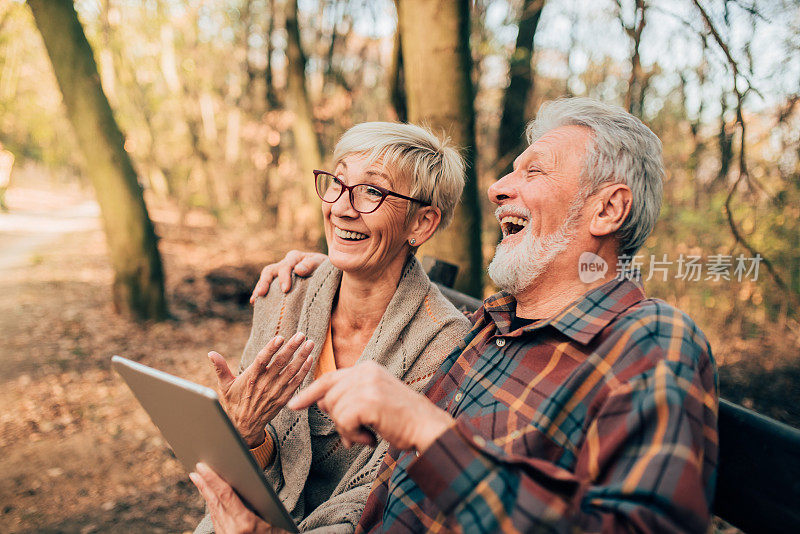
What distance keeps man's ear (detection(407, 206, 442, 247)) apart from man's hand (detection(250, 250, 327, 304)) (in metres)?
0.52

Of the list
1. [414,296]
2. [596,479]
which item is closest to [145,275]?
[414,296]

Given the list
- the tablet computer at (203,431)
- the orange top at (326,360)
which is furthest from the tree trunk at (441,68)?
the tablet computer at (203,431)

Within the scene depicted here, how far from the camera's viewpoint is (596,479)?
116cm

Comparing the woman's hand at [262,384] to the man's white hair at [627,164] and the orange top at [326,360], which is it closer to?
the orange top at [326,360]

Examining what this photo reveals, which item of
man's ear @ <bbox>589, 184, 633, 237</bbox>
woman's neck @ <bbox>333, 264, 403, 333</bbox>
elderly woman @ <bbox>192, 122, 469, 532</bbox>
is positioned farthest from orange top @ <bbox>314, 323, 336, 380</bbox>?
man's ear @ <bbox>589, 184, 633, 237</bbox>

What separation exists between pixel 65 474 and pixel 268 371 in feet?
9.73

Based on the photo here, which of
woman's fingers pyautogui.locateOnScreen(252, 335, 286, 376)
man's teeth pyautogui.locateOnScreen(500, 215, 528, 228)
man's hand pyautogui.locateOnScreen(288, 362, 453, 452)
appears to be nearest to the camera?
man's hand pyautogui.locateOnScreen(288, 362, 453, 452)

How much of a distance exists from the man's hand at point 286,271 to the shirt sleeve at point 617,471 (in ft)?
4.45

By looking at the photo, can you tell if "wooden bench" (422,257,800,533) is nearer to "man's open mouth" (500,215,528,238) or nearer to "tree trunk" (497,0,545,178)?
"man's open mouth" (500,215,528,238)

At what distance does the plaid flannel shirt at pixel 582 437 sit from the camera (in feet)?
3.37

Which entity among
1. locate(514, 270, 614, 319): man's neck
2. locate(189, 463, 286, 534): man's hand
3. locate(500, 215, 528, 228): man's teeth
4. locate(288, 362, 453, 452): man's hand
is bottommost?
A: locate(189, 463, 286, 534): man's hand

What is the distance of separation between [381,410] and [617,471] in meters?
0.55

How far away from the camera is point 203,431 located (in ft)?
4.57

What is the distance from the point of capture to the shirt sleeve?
1.00m
